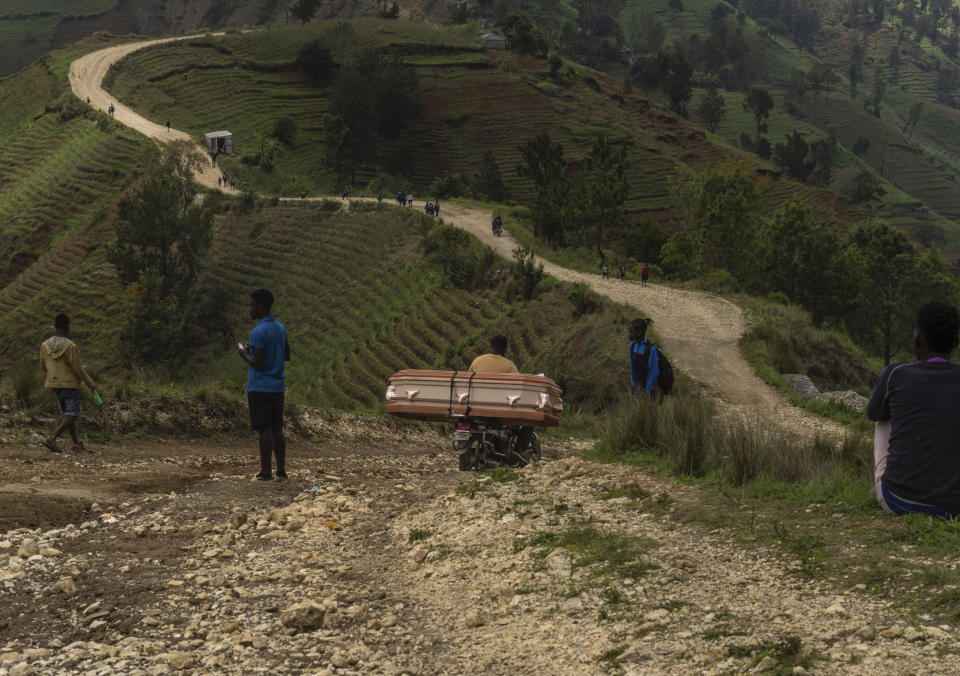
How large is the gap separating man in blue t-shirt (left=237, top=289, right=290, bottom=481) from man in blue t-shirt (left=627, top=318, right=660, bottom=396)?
14.6 ft

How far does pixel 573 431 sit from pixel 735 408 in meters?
5.29

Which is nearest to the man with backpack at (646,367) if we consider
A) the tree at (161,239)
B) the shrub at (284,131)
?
the tree at (161,239)

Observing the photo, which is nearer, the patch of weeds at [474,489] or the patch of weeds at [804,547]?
the patch of weeds at [804,547]

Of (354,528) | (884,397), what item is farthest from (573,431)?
(884,397)

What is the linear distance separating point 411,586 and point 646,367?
617 centimetres

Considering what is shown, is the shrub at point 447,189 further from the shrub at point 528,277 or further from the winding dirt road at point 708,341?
the shrub at point 528,277

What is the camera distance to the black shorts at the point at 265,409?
8.95 m

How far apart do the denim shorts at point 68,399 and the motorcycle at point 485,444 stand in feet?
13.7

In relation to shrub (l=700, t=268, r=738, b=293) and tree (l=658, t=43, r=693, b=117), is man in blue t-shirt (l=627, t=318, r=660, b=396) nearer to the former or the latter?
shrub (l=700, t=268, r=738, b=293)

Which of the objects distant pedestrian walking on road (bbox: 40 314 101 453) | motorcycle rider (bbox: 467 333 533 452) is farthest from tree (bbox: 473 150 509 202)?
motorcycle rider (bbox: 467 333 533 452)

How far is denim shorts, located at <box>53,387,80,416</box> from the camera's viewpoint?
10.3 m

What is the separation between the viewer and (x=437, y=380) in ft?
31.8

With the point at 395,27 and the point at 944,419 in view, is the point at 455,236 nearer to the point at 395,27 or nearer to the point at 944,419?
the point at 944,419

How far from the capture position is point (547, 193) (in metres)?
44.0
